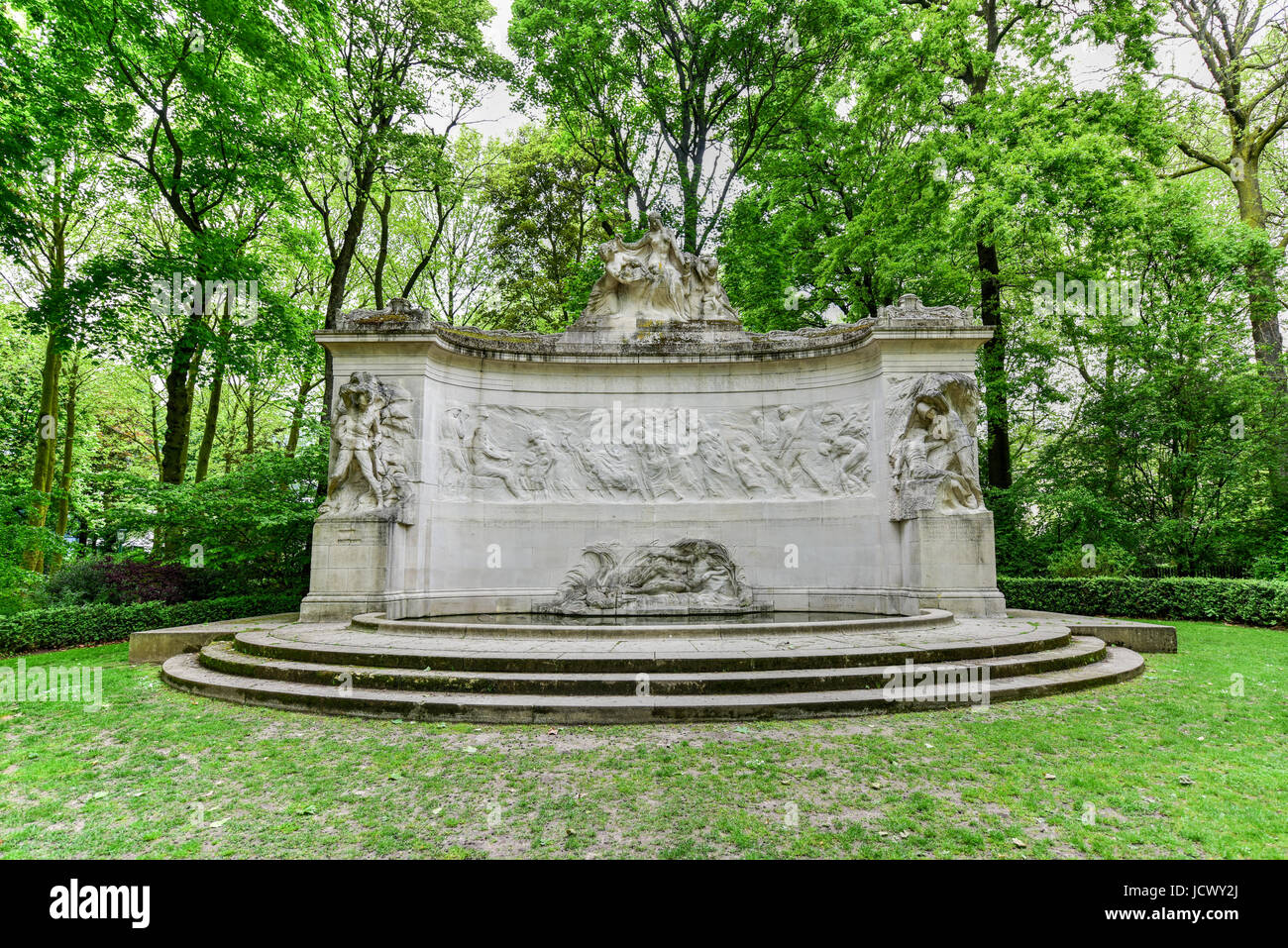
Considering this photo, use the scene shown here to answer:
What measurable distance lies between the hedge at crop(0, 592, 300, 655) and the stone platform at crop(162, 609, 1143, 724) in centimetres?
506

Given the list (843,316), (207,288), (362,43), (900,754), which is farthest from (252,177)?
(900,754)

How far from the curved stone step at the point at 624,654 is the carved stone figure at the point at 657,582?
2968 millimetres

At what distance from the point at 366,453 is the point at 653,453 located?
5970mm

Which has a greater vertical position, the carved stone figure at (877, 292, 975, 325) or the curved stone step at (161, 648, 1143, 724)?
the carved stone figure at (877, 292, 975, 325)

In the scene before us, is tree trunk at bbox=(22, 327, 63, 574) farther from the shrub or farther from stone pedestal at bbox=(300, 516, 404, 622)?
stone pedestal at bbox=(300, 516, 404, 622)

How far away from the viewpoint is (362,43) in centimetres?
2098

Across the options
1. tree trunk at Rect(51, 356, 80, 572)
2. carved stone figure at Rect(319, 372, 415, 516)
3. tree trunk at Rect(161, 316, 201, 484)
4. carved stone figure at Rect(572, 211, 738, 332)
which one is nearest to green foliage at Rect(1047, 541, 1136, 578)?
carved stone figure at Rect(572, 211, 738, 332)

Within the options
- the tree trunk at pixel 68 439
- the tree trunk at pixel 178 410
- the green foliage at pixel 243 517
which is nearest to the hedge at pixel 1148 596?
the green foliage at pixel 243 517

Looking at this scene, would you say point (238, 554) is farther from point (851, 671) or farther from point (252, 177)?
point (851, 671)

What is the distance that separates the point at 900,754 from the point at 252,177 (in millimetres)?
20987

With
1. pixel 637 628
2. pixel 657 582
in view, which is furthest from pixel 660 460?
pixel 637 628

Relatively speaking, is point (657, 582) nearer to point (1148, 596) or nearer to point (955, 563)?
point (955, 563)

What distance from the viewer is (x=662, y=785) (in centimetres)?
494

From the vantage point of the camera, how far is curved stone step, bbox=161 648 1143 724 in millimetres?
6699
